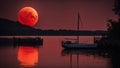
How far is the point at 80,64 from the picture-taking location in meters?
63.7

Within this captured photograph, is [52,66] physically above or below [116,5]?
below

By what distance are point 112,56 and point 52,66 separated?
17.3 m

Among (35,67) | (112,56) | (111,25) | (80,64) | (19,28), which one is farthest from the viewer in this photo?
(19,28)

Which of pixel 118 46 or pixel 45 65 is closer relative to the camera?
pixel 45 65

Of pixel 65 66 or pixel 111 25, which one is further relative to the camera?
pixel 111 25

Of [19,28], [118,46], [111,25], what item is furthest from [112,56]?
[19,28]

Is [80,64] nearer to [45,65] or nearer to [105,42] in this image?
[45,65]

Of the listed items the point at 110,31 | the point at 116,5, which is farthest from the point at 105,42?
the point at 116,5

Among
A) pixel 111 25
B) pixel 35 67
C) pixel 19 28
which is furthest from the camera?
pixel 19 28

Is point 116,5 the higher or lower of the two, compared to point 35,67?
higher

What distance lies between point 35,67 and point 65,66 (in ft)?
11.8

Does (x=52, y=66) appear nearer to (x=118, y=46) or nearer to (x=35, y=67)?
(x=35, y=67)

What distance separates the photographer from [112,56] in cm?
7500

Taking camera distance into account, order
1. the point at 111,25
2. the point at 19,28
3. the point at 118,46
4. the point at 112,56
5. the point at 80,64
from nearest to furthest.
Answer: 1. the point at 80,64
2. the point at 112,56
3. the point at 118,46
4. the point at 111,25
5. the point at 19,28
